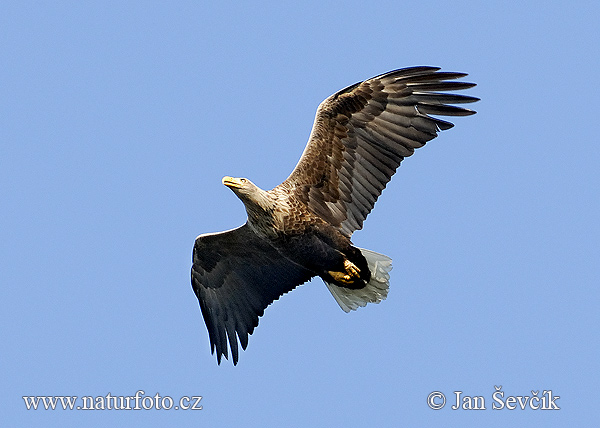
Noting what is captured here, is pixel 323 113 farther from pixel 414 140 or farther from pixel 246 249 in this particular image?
pixel 246 249

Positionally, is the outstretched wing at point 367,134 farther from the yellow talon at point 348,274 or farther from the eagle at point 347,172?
the yellow talon at point 348,274

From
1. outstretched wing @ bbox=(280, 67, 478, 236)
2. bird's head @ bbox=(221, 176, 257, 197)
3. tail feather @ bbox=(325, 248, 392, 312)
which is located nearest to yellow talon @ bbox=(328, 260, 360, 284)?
tail feather @ bbox=(325, 248, 392, 312)

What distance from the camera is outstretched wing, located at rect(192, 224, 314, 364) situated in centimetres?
1152

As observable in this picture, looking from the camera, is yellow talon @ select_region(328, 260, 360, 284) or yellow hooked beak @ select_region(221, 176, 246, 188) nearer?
yellow hooked beak @ select_region(221, 176, 246, 188)

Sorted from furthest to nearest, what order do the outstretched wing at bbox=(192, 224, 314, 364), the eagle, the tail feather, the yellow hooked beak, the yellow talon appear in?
the outstretched wing at bbox=(192, 224, 314, 364), the tail feather, the yellow talon, the eagle, the yellow hooked beak

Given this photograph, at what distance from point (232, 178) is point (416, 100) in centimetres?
207

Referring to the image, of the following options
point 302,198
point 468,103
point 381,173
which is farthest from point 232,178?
point 468,103

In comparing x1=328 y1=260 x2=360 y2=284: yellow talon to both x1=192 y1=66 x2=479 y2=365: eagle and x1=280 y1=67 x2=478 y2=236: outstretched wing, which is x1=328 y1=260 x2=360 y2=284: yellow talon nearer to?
x1=192 y1=66 x2=479 y2=365: eagle

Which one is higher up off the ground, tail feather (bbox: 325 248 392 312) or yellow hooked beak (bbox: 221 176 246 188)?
yellow hooked beak (bbox: 221 176 246 188)

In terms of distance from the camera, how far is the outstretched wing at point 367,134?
10773 mm

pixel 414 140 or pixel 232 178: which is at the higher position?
pixel 414 140

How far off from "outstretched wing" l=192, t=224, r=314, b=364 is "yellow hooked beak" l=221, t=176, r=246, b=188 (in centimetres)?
93

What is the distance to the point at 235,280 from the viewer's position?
11.9 metres

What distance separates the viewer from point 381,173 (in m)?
10.9
